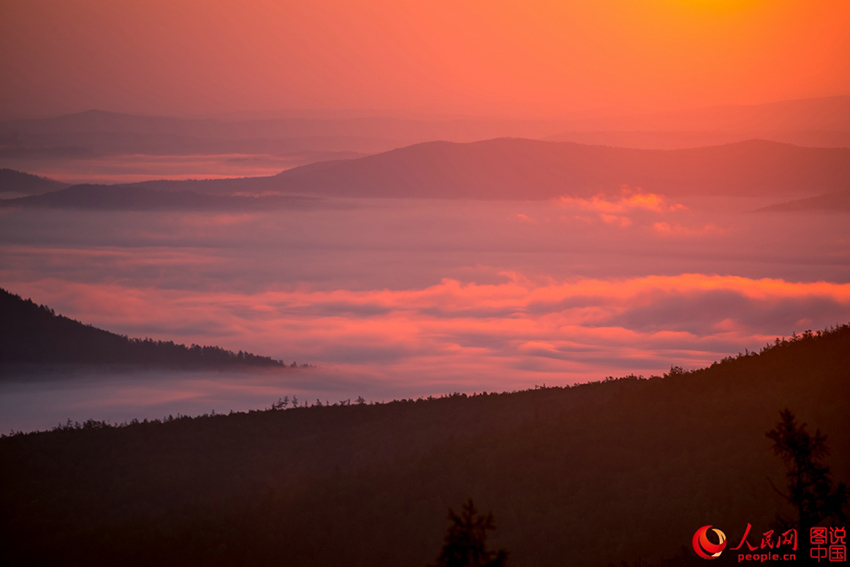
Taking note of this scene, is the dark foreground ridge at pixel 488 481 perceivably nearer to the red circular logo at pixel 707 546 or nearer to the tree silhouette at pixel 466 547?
the red circular logo at pixel 707 546

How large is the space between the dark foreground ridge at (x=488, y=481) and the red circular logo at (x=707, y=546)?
301 mm

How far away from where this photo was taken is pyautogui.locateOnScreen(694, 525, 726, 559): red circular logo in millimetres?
18281

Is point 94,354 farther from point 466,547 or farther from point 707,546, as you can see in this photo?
point 466,547

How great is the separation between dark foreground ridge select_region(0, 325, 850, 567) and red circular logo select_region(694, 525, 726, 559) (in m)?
0.30

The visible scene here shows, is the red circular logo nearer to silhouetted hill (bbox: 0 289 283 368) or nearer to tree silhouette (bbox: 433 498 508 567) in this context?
tree silhouette (bbox: 433 498 508 567)

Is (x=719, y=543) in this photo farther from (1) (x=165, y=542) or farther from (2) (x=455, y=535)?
(1) (x=165, y=542)

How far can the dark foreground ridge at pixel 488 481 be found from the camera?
2331 cm

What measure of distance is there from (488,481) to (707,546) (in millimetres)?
11272

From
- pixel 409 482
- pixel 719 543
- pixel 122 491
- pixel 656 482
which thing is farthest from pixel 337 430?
pixel 719 543

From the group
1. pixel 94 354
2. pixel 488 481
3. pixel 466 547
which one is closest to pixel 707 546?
pixel 488 481

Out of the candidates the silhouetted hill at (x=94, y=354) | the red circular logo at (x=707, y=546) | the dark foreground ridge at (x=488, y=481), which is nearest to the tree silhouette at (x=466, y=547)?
the red circular logo at (x=707, y=546)

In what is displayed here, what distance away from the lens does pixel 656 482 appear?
1005 inches

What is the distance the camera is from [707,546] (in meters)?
18.8

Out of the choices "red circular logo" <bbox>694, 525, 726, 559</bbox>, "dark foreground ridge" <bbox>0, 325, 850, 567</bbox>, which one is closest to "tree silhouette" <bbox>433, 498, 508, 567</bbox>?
"red circular logo" <bbox>694, 525, 726, 559</bbox>
